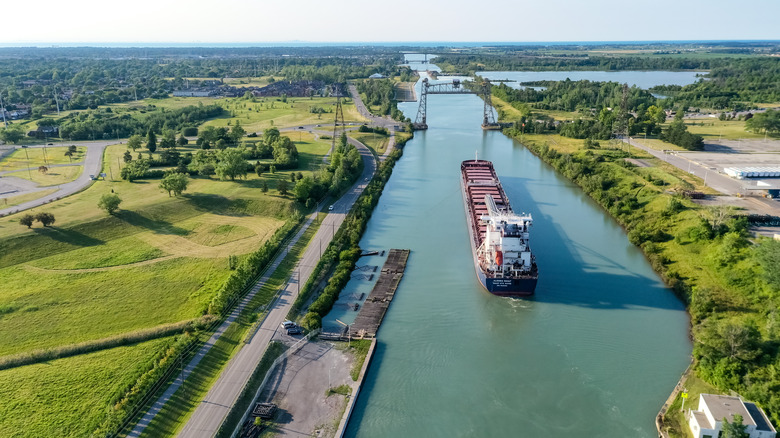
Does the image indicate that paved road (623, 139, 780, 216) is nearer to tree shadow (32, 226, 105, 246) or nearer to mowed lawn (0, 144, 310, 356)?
mowed lawn (0, 144, 310, 356)

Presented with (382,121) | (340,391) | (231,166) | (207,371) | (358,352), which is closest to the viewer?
(340,391)

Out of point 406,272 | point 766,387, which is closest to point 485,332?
point 406,272

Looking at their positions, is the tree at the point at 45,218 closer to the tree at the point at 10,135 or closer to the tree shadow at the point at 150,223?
the tree shadow at the point at 150,223

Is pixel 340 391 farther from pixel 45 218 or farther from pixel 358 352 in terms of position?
pixel 45 218

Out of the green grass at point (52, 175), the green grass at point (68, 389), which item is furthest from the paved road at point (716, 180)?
the green grass at point (52, 175)

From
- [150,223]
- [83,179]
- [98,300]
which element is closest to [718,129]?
[150,223]

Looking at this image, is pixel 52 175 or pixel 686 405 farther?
pixel 52 175
